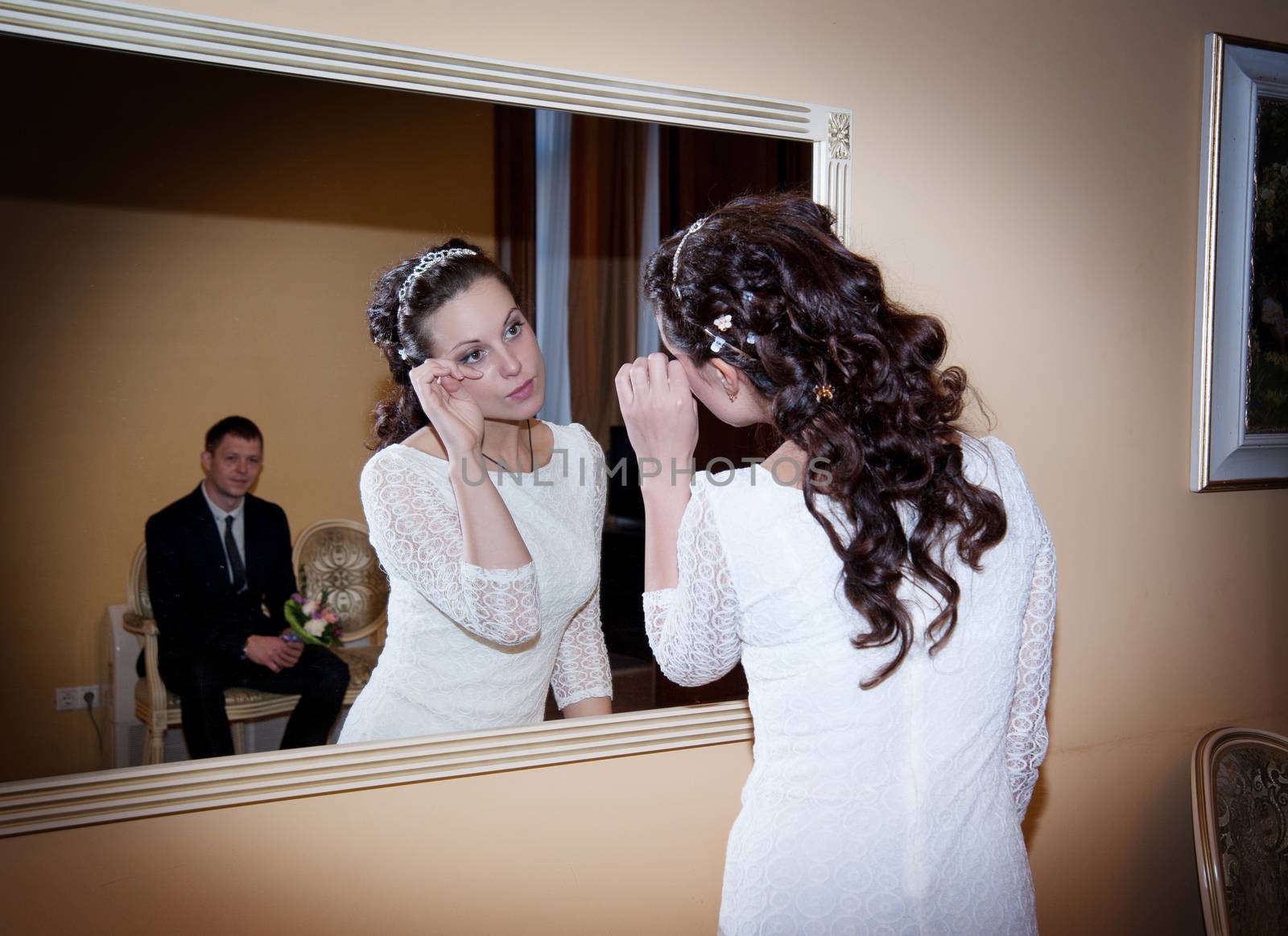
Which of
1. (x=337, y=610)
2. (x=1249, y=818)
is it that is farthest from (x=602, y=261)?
(x=1249, y=818)

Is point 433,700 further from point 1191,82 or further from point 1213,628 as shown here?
point 1191,82

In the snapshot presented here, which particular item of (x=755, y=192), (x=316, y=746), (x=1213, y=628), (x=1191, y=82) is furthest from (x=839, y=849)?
(x=1191, y=82)

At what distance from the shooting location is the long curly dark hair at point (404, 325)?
1472 mm

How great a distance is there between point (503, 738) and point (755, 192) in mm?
965

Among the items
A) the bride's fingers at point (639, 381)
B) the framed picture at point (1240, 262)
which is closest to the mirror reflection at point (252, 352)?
the bride's fingers at point (639, 381)

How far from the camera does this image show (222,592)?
1.41 m

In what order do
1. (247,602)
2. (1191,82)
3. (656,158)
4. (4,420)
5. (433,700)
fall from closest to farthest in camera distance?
(4,420) < (247,602) < (433,700) < (656,158) < (1191,82)

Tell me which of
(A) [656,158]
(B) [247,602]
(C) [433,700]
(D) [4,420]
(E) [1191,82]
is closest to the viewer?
(D) [4,420]

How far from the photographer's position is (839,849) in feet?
3.79

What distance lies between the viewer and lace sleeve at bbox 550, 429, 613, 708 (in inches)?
63.1

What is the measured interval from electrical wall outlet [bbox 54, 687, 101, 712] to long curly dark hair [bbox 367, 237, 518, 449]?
1.57 ft

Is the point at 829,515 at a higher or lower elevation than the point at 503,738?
higher

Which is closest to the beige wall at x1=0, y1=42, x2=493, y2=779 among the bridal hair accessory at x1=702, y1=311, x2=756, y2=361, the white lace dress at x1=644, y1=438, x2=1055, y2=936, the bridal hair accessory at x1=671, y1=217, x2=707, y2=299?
the bridal hair accessory at x1=671, y1=217, x2=707, y2=299

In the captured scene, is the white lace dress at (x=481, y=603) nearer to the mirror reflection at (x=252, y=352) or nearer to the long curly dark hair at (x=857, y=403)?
the mirror reflection at (x=252, y=352)
